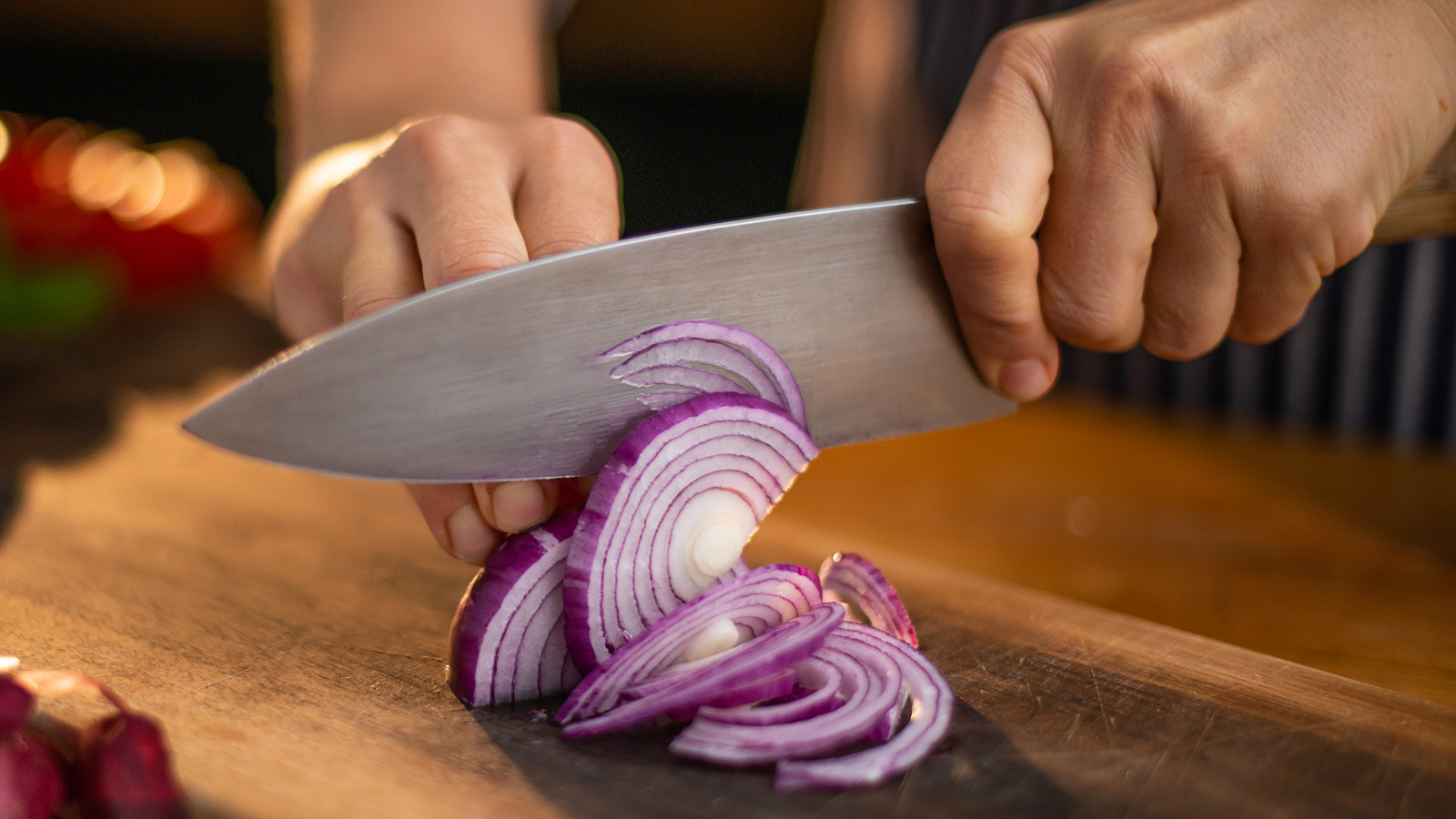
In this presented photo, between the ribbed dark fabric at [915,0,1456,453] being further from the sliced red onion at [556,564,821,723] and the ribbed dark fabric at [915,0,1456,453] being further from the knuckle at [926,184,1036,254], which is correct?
the sliced red onion at [556,564,821,723]

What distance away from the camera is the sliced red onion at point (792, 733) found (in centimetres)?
91

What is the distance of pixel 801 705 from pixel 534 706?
0.92 feet

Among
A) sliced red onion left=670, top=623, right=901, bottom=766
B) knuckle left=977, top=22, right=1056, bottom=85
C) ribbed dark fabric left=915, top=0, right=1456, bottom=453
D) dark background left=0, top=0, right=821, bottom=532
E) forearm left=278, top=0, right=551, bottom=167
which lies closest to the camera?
sliced red onion left=670, top=623, right=901, bottom=766

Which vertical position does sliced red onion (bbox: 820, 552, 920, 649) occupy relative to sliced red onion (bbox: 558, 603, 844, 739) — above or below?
below

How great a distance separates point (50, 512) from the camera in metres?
1.54

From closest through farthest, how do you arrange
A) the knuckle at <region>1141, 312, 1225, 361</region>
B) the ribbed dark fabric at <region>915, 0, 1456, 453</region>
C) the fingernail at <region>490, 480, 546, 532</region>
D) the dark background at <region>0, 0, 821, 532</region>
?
the fingernail at <region>490, 480, 546, 532</region>, the knuckle at <region>1141, 312, 1225, 361</region>, the ribbed dark fabric at <region>915, 0, 1456, 453</region>, the dark background at <region>0, 0, 821, 532</region>

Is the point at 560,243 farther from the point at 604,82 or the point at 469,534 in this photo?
the point at 604,82

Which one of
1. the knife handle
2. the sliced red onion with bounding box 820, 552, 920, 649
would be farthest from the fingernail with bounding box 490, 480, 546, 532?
the knife handle

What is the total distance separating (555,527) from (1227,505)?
4.21ft

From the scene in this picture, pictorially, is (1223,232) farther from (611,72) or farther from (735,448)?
(611,72)

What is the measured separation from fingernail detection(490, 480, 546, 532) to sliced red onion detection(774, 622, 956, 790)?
336mm

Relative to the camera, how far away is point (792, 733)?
922mm

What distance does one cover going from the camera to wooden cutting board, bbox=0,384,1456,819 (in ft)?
2.88

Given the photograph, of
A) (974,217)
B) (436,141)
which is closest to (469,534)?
(436,141)
